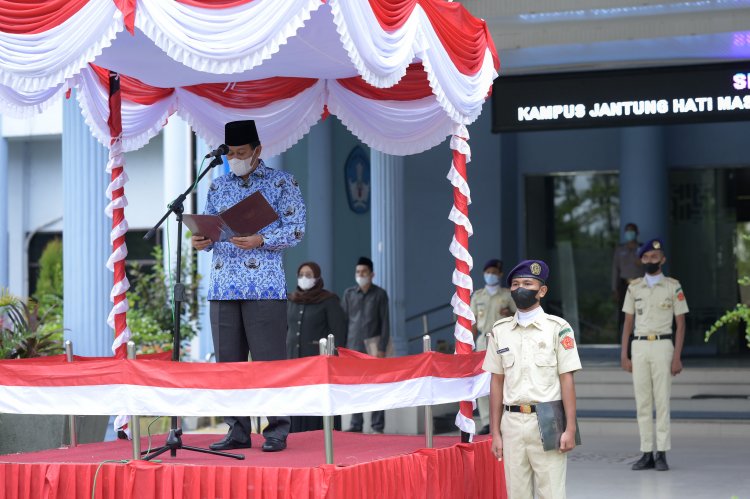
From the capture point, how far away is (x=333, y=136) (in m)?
17.5

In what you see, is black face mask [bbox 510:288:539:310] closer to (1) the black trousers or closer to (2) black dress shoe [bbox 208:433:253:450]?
(1) the black trousers

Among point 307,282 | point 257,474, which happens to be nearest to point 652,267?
point 307,282

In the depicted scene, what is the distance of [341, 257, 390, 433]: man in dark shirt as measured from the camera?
13453mm

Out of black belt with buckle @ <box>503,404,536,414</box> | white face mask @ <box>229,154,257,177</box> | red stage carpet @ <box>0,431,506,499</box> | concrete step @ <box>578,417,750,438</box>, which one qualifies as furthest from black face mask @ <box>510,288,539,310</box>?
concrete step @ <box>578,417,750,438</box>

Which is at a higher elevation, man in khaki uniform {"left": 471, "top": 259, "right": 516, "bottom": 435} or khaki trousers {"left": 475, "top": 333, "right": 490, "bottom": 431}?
man in khaki uniform {"left": 471, "top": 259, "right": 516, "bottom": 435}

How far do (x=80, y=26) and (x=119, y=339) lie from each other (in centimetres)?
246

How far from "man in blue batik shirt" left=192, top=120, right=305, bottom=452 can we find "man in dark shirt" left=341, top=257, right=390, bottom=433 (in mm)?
6245

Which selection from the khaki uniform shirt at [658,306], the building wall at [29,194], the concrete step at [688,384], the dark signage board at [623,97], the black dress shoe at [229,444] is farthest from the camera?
the building wall at [29,194]

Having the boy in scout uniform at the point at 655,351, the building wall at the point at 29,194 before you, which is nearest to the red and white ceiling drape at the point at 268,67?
the boy in scout uniform at the point at 655,351

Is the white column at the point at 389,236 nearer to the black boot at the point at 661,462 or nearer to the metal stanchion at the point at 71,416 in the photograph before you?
the black boot at the point at 661,462

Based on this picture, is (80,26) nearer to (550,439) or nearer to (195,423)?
(550,439)

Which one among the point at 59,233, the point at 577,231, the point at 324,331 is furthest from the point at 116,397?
the point at 59,233

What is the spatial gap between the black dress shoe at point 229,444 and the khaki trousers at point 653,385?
4.76 meters

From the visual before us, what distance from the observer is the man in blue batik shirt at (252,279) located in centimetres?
707
